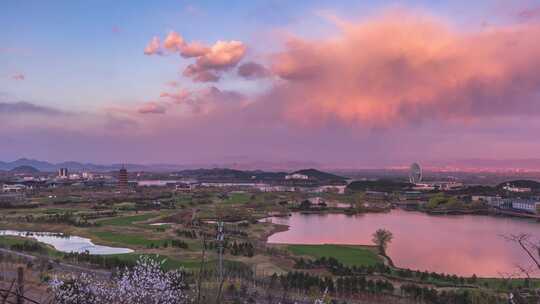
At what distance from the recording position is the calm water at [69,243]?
13576 mm

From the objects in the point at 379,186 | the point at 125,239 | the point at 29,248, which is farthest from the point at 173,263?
the point at 379,186

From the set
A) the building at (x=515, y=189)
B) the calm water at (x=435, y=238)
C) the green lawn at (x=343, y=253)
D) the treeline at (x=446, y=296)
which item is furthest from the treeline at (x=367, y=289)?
the building at (x=515, y=189)

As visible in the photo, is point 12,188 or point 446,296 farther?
point 12,188

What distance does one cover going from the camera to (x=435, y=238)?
16.4m

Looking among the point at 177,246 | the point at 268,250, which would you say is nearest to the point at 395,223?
the point at 268,250

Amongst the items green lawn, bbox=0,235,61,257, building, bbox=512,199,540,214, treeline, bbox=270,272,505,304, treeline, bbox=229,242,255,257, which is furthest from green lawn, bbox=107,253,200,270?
building, bbox=512,199,540,214

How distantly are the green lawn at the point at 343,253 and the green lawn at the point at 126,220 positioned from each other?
28.9 ft

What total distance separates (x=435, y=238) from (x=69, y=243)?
1255cm

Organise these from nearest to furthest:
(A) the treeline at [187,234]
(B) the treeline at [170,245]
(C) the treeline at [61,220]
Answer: (B) the treeline at [170,245], (A) the treeline at [187,234], (C) the treeline at [61,220]

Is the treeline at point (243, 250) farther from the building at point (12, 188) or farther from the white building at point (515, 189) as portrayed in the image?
the white building at point (515, 189)

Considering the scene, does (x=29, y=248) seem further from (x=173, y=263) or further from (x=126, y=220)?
(x=126, y=220)

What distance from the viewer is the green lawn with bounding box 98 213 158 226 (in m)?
19.5

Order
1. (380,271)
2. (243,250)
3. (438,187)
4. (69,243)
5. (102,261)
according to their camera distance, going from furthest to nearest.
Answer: (438,187) → (69,243) → (243,250) → (102,261) → (380,271)

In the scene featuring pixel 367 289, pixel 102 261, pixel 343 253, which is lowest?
pixel 343 253
